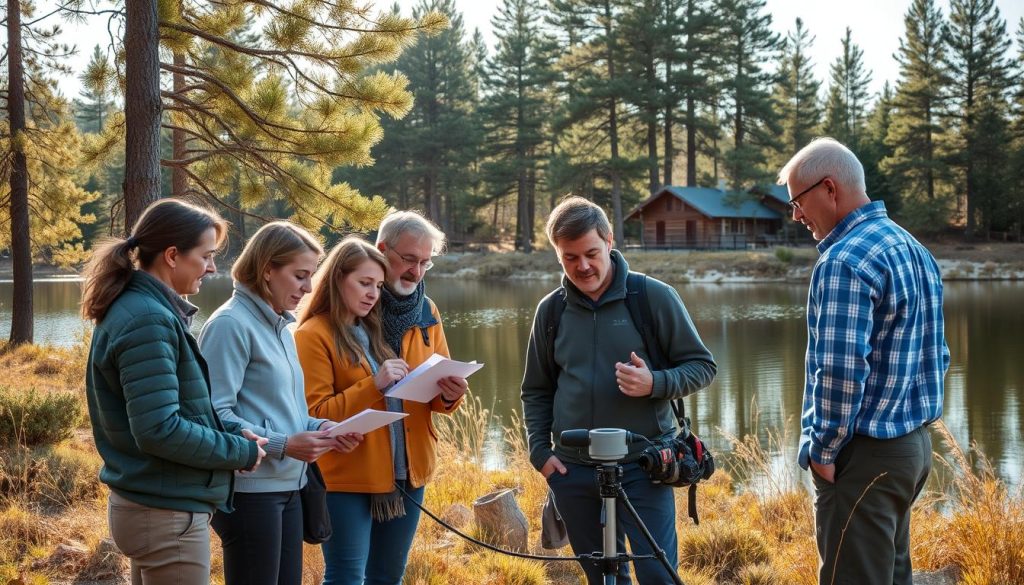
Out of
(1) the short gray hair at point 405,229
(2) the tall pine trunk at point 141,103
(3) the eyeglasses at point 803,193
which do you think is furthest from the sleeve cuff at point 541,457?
(2) the tall pine trunk at point 141,103

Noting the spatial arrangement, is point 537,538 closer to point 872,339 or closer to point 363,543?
point 363,543

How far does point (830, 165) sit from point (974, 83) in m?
39.4

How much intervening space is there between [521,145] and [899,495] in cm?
3951

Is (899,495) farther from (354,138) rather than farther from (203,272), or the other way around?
(354,138)

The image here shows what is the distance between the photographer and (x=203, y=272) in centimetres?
221

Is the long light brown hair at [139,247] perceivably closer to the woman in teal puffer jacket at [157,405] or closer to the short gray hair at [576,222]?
the woman in teal puffer jacket at [157,405]

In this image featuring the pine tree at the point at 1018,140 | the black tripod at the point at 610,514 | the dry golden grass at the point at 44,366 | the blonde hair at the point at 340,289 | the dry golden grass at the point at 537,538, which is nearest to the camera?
the black tripod at the point at 610,514

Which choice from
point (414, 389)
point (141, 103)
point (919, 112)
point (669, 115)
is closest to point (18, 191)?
point (141, 103)

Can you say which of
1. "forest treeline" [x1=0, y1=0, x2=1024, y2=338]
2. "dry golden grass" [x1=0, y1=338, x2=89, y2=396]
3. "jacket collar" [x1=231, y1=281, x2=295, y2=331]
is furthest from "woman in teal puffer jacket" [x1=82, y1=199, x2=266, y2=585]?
"forest treeline" [x1=0, y1=0, x2=1024, y2=338]

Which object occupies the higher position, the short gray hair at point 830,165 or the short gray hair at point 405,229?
the short gray hair at point 830,165

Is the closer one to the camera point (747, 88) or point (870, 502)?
point (870, 502)

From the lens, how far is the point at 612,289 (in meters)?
2.71

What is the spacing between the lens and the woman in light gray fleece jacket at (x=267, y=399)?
7.57 ft

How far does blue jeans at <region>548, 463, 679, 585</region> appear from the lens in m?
2.64
